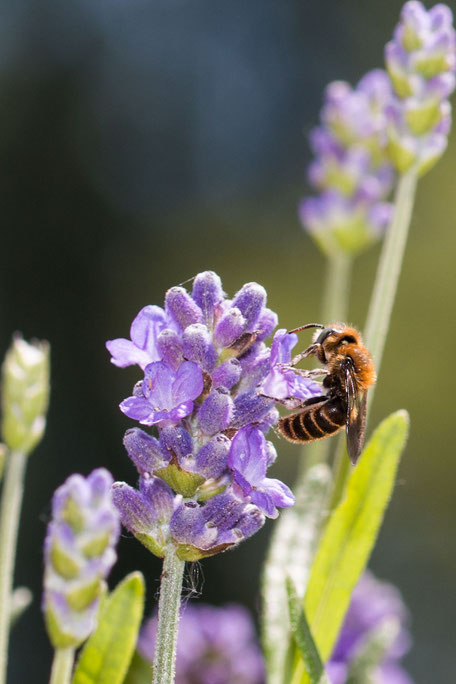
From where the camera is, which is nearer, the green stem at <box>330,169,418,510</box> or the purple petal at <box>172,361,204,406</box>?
the purple petal at <box>172,361,204,406</box>

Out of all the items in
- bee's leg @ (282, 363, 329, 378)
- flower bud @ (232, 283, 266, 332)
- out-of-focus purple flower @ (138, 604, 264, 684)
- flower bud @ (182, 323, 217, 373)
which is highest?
bee's leg @ (282, 363, 329, 378)

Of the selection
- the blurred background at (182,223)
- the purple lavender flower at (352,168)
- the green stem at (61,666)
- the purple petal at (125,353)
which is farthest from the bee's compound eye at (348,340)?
the blurred background at (182,223)

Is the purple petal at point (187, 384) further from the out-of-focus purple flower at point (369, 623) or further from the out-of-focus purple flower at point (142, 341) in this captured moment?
A: the out-of-focus purple flower at point (369, 623)

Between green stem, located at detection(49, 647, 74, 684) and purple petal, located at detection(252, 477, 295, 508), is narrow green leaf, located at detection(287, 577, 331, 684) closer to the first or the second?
purple petal, located at detection(252, 477, 295, 508)

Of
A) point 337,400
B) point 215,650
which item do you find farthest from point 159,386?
point 215,650

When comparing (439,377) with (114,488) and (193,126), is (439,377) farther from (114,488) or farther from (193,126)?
(114,488)

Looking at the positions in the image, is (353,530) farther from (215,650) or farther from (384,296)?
(215,650)

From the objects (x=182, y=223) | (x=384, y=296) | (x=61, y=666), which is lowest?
(x=61, y=666)

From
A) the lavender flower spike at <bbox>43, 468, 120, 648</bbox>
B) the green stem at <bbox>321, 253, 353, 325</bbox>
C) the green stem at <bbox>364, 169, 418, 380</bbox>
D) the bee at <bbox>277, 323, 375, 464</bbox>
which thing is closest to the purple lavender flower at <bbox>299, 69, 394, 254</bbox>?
the green stem at <bbox>321, 253, 353, 325</bbox>
